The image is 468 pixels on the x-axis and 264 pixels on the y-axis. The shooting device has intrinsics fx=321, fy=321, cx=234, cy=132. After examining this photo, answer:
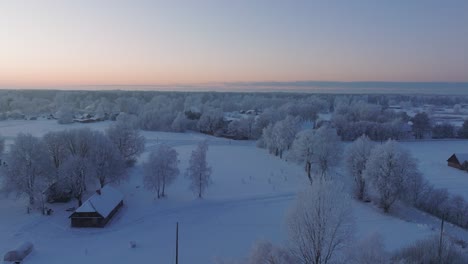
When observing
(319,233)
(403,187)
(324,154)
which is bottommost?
(403,187)

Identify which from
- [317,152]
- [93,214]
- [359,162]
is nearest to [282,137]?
[317,152]

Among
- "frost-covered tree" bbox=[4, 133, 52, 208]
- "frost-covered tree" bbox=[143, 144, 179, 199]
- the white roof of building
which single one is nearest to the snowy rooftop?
"frost-covered tree" bbox=[143, 144, 179, 199]

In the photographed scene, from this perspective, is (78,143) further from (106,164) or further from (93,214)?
(93,214)

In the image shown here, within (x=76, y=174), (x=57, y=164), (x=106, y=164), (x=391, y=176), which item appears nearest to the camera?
(x=76, y=174)

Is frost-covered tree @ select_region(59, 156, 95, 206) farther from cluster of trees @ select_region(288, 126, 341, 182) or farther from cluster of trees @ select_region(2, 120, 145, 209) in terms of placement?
cluster of trees @ select_region(288, 126, 341, 182)

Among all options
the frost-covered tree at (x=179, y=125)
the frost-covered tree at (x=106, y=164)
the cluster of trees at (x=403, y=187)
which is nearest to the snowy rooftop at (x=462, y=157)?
the cluster of trees at (x=403, y=187)

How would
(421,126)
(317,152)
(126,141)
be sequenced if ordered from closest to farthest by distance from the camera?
(317,152), (126,141), (421,126)

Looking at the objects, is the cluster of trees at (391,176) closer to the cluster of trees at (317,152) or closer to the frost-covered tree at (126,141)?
the cluster of trees at (317,152)
